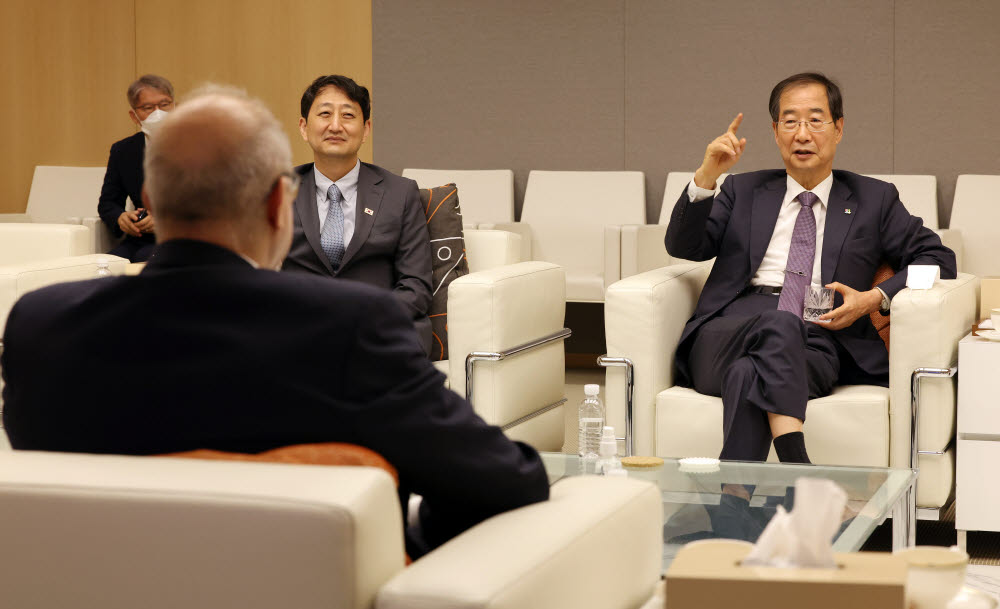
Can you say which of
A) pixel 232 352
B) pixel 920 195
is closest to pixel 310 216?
pixel 232 352

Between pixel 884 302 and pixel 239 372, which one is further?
pixel 884 302

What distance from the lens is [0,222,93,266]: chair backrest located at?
4.89 metres

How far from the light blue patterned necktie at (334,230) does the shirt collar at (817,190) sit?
1.56 m

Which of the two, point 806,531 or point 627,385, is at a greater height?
point 806,531

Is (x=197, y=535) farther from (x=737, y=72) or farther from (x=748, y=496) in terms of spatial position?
(x=737, y=72)

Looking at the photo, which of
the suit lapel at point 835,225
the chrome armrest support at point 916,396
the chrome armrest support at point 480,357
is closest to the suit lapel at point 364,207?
the chrome armrest support at point 480,357

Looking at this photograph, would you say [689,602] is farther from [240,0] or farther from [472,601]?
[240,0]

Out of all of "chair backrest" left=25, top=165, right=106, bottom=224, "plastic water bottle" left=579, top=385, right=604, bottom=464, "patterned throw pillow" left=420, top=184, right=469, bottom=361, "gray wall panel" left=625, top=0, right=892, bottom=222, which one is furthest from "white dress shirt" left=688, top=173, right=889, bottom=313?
"chair backrest" left=25, top=165, right=106, bottom=224

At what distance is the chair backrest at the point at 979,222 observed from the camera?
6070 millimetres

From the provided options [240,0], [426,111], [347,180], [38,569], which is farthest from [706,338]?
[240,0]

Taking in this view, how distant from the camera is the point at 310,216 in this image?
4.27 m

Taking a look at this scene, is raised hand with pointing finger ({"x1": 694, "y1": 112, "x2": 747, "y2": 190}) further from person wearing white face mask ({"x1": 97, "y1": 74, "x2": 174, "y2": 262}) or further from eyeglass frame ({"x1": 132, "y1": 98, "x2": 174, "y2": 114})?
eyeglass frame ({"x1": 132, "y1": 98, "x2": 174, "y2": 114})

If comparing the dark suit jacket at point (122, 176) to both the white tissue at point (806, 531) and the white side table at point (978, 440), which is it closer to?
the white side table at point (978, 440)

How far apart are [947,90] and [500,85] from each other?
253cm
